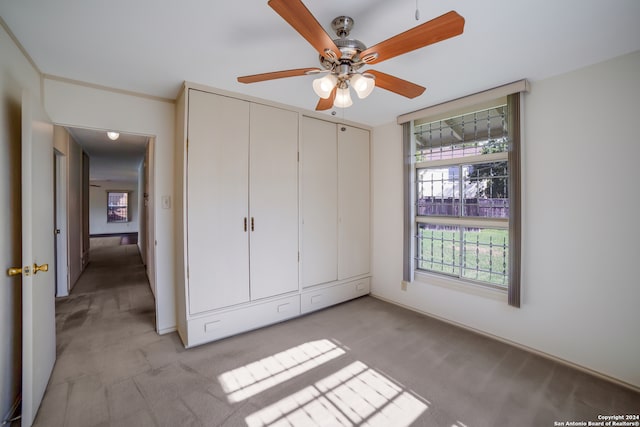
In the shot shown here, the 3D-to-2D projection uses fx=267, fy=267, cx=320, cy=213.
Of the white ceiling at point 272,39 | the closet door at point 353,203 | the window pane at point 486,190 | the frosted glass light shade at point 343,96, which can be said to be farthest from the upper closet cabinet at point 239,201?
the window pane at point 486,190

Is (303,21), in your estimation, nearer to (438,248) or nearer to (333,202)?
(333,202)

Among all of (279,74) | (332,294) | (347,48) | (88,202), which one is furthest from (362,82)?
Answer: (88,202)

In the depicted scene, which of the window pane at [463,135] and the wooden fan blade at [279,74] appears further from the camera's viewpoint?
the window pane at [463,135]

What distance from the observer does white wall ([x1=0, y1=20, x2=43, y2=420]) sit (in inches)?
62.5

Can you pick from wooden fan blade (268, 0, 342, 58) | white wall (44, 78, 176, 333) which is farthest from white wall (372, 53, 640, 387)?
white wall (44, 78, 176, 333)

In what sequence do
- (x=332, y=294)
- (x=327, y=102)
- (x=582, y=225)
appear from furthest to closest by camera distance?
(x=332, y=294) → (x=582, y=225) → (x=327, y=102)

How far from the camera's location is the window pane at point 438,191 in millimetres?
3169

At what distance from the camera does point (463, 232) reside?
312cm

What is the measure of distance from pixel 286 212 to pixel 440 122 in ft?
7.10

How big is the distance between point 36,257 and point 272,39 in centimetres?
213

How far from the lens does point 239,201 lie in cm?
280

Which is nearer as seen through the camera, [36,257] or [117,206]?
[36,257]

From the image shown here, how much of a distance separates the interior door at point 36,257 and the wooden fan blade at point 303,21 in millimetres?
1728

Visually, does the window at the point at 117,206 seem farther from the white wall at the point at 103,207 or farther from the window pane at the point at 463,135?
the window pane at the point at 463,135
